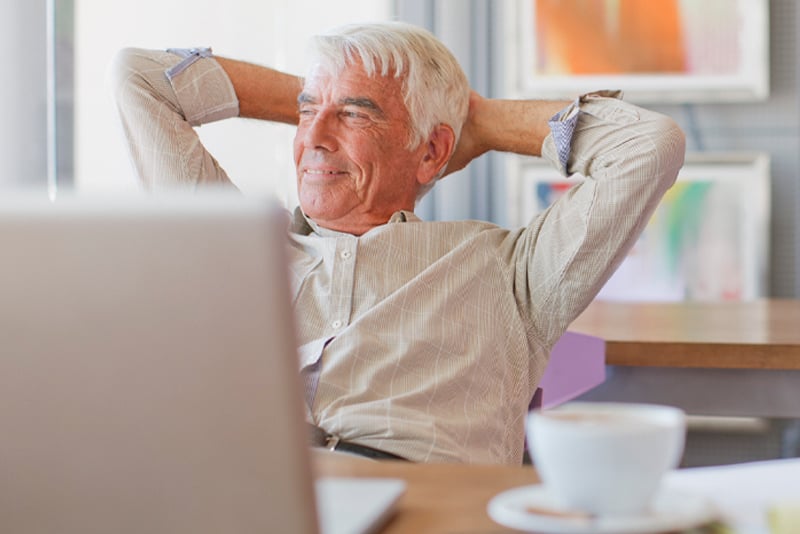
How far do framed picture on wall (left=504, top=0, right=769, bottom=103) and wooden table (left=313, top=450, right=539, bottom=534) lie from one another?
2.61 meters

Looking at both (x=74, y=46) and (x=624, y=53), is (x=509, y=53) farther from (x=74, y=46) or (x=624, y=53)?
(x=74, y=46)

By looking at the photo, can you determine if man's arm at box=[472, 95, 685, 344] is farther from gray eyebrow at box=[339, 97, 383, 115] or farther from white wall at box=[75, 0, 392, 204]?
white wall at box=[75, 0, 392, 204]

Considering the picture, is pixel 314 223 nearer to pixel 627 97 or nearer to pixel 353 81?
pixel 353 81

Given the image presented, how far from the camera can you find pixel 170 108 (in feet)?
6.10

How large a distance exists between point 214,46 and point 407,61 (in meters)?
1.81

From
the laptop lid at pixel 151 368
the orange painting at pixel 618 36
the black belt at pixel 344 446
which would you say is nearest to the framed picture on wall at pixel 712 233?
the orange painting at pixel 618 36

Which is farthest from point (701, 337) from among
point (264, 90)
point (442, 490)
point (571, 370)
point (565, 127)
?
point (442, 490)

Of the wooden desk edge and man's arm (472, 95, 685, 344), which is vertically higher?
man's arm (472, 95, 685, 344)

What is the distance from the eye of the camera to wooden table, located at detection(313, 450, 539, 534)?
69 cm

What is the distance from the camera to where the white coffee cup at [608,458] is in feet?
2.09

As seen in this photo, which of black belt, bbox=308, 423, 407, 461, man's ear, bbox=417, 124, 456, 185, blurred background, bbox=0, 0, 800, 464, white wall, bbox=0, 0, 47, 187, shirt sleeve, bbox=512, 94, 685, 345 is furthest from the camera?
blurred background, bbox=0, 0, 800, 464

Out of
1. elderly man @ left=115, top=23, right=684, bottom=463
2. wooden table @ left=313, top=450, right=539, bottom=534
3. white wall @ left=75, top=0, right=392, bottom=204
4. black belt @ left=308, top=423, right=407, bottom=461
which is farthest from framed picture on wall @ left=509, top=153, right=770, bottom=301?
wooden table @ left=313, top=450, right=539, bottom=534

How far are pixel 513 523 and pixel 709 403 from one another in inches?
42.8

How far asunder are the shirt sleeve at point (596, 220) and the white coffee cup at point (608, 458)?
0.89 m
